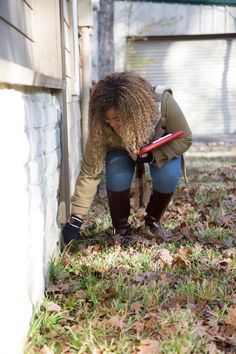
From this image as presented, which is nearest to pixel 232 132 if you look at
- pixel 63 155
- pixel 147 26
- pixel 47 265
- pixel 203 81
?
pixel 203 81

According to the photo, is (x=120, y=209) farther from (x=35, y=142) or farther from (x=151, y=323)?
(x=151, y=323)

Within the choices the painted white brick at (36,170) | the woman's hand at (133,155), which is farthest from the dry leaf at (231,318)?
the woman's hand at (133,155)

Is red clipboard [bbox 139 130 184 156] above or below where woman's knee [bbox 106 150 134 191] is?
above

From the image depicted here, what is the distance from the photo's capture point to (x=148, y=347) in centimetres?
242

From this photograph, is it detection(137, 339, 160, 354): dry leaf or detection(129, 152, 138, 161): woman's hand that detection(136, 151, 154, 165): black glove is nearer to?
detection(129, 152, 138, 161): woman's hand

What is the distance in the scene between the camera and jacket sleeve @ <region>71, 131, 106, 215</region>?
378 cm

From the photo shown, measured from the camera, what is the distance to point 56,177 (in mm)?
3926

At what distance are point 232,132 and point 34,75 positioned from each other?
43.6 ft

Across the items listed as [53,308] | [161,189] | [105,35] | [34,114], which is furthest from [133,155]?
[105,35]

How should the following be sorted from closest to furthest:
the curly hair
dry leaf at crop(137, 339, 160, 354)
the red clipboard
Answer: dry leaf at crop(137, 339, 160, 354) < the curly hair < the red clipboard

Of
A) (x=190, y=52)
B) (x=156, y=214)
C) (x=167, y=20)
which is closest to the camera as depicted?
(x=156, y=214)

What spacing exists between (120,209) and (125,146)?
2.12ft

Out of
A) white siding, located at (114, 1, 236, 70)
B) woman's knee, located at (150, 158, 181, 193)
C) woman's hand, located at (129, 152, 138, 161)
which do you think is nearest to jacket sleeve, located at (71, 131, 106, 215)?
woman's hand, located at (129, 152, 138, 161)

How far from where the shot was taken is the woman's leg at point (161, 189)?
414 cm
